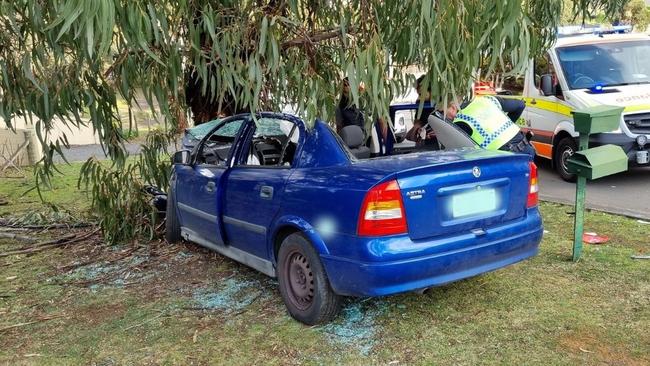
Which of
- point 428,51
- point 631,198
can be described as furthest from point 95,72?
point 631,198

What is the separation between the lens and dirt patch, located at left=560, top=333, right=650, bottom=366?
3406 millimetres

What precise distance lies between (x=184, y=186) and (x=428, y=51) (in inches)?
116

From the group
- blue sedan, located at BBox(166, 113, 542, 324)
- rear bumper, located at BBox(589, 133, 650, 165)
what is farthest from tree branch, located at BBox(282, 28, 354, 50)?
rear bumper, located at BBox(589, 133, 650, 165)

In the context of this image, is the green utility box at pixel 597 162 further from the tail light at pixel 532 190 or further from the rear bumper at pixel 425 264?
the rear bumper at pixel 425 264

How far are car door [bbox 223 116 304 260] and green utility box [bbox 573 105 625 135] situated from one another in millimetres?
2299

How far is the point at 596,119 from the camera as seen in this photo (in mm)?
4754

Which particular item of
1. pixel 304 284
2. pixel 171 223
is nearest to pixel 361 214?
pixel 304 284

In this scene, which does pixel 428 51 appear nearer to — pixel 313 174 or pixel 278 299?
pixel 313 174

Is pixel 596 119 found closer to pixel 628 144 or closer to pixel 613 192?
pixel 613 192

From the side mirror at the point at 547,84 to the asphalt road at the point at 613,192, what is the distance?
133 cm

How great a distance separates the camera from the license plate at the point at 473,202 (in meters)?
3.75

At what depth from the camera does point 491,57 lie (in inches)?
138

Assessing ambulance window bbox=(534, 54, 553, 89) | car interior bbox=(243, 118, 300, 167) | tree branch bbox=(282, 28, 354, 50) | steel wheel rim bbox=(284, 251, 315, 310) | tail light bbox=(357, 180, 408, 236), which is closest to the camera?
tail light bbox=(357, 180, 408, 236)

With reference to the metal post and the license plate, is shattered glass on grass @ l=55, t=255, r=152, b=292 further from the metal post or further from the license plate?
the metal post
